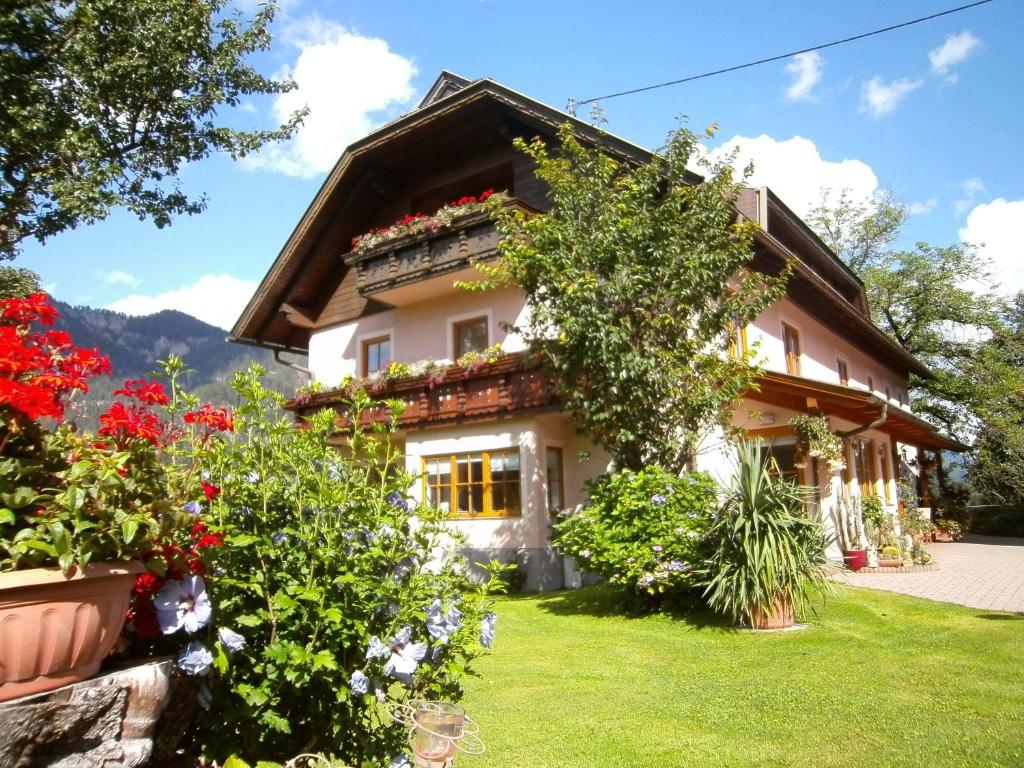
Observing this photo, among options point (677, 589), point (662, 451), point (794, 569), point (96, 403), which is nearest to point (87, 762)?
point (96, 403)

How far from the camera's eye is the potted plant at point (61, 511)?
186 centimetres

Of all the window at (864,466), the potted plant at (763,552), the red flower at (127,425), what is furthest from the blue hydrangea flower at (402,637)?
the window at (864,466)

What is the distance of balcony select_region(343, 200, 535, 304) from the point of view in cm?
1300

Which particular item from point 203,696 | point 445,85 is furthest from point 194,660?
point 445,85

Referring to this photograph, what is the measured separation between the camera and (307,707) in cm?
269

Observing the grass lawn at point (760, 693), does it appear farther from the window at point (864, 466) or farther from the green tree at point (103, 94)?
the green tree at point (103, 94)

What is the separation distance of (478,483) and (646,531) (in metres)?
5.03

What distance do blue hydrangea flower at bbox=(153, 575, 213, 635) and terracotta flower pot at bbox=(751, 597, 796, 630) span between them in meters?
6.57

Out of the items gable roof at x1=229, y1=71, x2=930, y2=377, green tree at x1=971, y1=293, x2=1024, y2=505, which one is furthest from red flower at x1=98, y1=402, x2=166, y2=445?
green tree at x1=971, y1=293, x2=1024, y2=505

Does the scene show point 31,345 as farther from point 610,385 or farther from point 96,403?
point 610,385

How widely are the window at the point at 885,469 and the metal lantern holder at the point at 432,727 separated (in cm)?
1954

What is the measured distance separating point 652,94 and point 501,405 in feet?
20.6

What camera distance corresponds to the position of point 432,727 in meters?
2.90

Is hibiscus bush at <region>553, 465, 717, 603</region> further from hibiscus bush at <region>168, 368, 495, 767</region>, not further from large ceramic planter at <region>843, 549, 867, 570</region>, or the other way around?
hibiscus bush at <region>168, 368, 495, 767</region>
